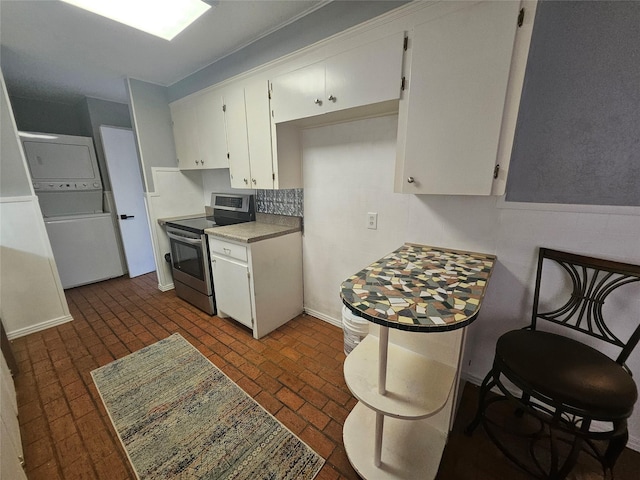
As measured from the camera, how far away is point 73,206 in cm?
322

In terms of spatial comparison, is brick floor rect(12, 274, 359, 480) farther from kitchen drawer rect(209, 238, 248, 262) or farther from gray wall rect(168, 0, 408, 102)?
gray wall rect(168, 0, 408, 102)

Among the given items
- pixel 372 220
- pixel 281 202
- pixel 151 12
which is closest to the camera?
pixel 151 12

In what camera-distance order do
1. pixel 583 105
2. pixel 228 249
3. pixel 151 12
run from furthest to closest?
pixel 228 249 → pixel 151 12 → pixel 583 105

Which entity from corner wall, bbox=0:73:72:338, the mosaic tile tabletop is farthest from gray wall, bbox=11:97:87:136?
the mosaic tile tabletop

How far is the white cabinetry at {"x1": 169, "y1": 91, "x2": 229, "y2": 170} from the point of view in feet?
7.91

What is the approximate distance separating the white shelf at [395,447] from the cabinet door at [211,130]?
2373 mm

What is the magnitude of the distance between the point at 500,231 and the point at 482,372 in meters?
0.97

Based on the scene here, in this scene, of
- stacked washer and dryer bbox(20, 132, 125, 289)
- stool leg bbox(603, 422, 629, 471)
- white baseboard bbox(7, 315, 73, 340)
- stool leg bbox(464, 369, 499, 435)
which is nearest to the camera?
stool leg bbox(603, 422, 629, 471)

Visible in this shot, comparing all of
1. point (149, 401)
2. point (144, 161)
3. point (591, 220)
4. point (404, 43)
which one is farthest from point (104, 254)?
point (591, 220)

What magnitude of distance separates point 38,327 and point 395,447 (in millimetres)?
3287

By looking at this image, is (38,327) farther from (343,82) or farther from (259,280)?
(343,82)

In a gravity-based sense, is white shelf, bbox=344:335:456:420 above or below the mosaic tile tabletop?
below

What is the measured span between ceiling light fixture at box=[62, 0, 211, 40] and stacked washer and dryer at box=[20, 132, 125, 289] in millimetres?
2354

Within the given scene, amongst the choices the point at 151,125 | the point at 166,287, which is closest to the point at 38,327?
the point at 166,287
